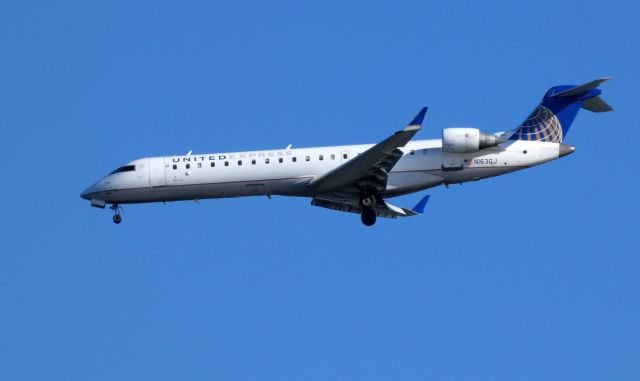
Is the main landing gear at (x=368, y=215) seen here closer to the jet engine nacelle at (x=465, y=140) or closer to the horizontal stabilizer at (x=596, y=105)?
the jet engine nacelle at (x=465, y=140)

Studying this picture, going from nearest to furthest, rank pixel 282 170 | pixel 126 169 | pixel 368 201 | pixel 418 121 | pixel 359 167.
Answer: pixel 418 121
pixel 359 167
pixel 368 201
pixel 282 170
pixel 126 169

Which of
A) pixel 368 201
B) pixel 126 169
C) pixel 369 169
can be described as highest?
pixel 126 169

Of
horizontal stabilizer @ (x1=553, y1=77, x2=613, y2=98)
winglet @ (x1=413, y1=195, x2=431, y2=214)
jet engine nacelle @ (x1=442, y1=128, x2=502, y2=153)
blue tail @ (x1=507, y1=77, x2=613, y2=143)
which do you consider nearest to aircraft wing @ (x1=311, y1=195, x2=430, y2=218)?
winglet @ (x1=413, y1=195, x2=431, y2=214)

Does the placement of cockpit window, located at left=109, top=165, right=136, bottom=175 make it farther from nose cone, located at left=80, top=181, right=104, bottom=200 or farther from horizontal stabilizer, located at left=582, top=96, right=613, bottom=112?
horizontal stabilizer, located at left=582, top=96, right=613, bottom=112

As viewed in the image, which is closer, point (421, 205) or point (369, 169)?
point (369, 169)

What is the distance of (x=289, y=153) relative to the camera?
40.1 metres

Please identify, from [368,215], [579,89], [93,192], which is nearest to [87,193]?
[93,192]

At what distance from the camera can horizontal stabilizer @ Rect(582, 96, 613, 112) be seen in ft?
131

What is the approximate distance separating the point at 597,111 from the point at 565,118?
129 cm

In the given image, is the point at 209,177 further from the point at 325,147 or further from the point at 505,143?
the point at 505,143

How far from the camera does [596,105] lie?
40156mm

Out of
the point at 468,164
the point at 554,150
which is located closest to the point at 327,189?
the point at 468,164

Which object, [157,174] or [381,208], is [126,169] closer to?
[157,174]

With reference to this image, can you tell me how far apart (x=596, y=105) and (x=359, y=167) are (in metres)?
8.64
